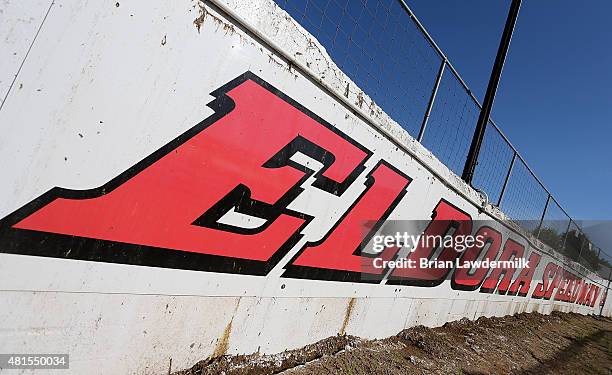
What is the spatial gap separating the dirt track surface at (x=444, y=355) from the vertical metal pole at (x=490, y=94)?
8.61 feet

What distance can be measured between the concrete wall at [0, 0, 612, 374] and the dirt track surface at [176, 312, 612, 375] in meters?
0.13

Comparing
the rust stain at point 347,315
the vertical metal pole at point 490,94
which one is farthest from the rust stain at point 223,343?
the vertical metal pole at point 490,94

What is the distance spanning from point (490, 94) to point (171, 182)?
601 cm

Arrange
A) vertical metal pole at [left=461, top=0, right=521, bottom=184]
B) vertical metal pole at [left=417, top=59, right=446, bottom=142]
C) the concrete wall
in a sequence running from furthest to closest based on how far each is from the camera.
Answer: vertical metal pole at [left=461, top=0, right=521, bottom=184] < vertical metal pole at [left=417, top=59, right=446, bottom=142] < the concrete wall

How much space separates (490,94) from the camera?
19.8ft

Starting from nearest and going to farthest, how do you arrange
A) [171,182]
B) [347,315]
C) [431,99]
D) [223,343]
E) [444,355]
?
1. [171,182]
2. [223,343]
3. [347,315]
4. [444,355]
5. [431,99]

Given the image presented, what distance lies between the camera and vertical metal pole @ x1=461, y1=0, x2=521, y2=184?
19.1ft

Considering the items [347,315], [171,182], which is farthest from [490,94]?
[171,182]

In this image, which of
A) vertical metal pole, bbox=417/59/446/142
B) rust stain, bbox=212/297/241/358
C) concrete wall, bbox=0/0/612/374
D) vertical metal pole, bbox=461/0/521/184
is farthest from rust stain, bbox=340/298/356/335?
vertical metal pole, bbox=461/0/521/184

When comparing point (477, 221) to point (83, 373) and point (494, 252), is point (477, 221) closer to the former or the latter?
point (494, 252)

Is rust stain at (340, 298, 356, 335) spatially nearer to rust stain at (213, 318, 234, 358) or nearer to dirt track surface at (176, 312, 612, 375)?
dirt track surface at (176, 312, 612, 375)

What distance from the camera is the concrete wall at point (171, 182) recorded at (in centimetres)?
139

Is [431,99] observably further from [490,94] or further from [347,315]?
[347,315]

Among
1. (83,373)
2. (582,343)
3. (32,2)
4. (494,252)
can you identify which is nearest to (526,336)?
(494,252)
